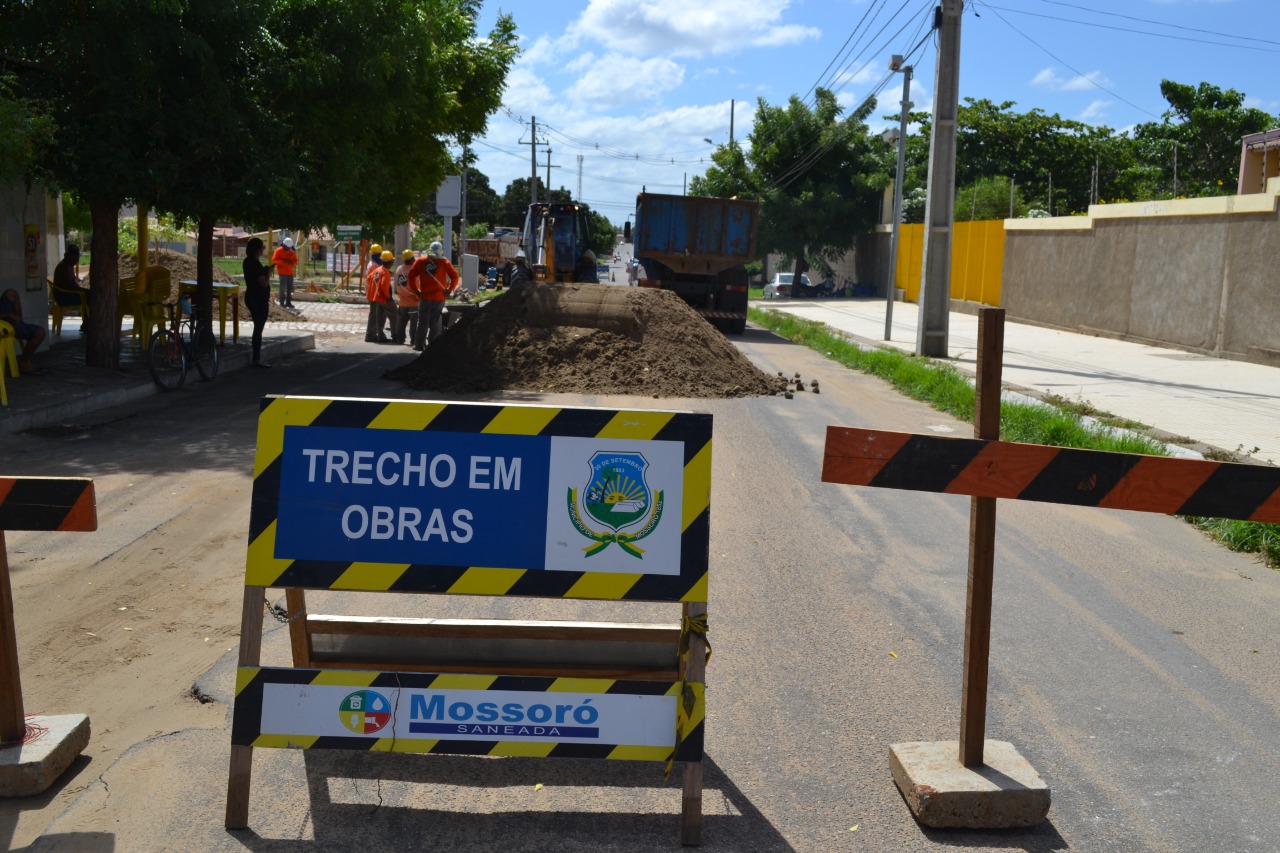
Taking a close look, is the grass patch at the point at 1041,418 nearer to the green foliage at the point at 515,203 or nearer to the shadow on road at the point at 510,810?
the shadow on road at the point at 510,810

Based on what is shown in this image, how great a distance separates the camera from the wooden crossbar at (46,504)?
3.93m

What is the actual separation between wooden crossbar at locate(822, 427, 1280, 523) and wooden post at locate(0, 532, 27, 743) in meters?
2.85

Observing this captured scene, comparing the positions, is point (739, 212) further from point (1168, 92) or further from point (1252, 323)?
point (1168, 92)

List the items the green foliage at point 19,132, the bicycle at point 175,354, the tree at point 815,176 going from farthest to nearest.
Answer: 1. the tree at point 815,176
2. the bicycle at point 175,354
3. the green foliage at point 19,132

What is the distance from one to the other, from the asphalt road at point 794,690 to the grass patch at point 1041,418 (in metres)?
0.25

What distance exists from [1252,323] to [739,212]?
11.3 m

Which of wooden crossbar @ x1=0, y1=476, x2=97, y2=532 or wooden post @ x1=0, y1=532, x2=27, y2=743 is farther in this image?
wooden post @ x1=0, y1=532, x2=27, y2=743

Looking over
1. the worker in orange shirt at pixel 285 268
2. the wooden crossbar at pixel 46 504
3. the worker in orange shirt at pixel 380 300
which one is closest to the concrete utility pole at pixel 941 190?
the worker in orange shirt at pixel 380 300

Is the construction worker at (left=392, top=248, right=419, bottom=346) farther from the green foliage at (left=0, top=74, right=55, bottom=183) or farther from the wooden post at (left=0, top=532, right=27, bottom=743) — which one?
the wooden post at (left=0, top=532, right=27, bottom=743)

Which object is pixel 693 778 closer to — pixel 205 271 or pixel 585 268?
pixel 205 271

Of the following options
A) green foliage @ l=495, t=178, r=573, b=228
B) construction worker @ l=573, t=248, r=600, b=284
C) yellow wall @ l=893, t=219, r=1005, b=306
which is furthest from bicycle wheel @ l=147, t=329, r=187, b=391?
green foliage @ l=495, t=178, r=573, b=228

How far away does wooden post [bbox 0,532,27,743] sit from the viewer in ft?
13.4

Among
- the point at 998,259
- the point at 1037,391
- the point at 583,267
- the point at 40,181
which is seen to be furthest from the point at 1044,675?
the point at 998,259

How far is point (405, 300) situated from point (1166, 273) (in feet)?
52.1
